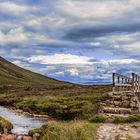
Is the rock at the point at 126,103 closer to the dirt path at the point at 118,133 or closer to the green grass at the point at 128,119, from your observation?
the green grass at the point at 128,119

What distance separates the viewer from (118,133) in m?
26.2

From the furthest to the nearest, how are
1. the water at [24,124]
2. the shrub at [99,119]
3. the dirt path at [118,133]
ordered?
the water at [24,124] → the shrub at [99,119] → the dirt path at [118,133]

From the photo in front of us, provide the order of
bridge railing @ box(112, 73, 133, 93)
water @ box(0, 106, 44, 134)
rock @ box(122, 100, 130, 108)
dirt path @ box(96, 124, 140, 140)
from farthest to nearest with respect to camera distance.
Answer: water @ box(0, 106, 44, 134) < bridge railing @ box(112, 73, 133, 93) < rock @ box(122, 100, 130, 108) < dirt path @ box(96, 124, 140, 140)

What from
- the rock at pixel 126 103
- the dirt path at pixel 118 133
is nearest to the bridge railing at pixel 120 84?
the rock at pixel 126 103

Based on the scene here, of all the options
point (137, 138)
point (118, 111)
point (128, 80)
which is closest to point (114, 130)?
point (137, 138)

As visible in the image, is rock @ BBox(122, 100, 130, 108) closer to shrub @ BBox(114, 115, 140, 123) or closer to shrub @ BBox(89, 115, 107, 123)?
shrub @ BBox(114, 115, 140, 123)

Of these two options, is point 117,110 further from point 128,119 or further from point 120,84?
point 120,84

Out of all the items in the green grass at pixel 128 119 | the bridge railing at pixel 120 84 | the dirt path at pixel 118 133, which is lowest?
the dirt path at pixel 118 133

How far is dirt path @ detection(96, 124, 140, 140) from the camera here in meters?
24.4

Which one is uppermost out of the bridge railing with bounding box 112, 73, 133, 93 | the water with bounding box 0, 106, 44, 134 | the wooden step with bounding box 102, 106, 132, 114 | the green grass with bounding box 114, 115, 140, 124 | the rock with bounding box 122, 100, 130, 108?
the bridge railing with bounding box 112, 73, 133, 93

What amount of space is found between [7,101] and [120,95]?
2397 inches

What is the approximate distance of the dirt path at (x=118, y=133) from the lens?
24419mm

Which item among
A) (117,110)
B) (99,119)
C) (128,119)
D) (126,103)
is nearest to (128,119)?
(128,119)

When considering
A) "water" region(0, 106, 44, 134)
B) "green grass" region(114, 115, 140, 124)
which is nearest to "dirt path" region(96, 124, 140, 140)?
"green grass" region(114, 115, 140, 124)
